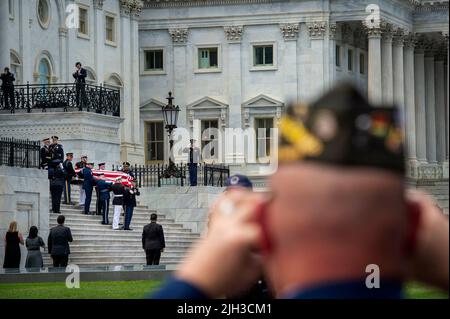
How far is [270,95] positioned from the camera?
285 feet

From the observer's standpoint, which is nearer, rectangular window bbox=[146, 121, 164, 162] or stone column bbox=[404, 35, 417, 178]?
rectangular window bbox=[146, 121, 164, 162]

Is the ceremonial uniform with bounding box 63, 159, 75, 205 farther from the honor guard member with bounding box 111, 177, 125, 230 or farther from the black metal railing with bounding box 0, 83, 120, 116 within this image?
the black metal railing with bounding box 0, 83, 120, 116

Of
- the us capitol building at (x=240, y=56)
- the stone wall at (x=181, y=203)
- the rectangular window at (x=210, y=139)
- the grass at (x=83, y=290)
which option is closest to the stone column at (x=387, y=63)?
the us capitol building at (x=240, y=56)

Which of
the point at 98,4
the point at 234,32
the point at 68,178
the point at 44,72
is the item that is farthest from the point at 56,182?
the point at 234,32

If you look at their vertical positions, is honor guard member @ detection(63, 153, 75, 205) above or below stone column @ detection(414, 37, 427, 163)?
below

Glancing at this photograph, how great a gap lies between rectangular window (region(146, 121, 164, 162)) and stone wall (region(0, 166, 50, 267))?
129ft

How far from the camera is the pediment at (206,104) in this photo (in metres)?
86.8

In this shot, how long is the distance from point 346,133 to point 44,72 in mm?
65068

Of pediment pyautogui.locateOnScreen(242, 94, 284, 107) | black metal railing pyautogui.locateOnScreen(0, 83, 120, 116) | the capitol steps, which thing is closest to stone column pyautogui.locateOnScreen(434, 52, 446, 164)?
pediment pyautogui.locateOnScreen(242, 94, 284, 107)

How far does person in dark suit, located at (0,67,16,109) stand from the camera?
5578 centimetres

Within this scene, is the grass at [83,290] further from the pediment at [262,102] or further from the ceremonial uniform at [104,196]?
the pediment at [262,102]

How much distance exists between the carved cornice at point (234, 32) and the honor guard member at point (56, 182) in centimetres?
4118

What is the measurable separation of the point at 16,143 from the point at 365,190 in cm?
4233
